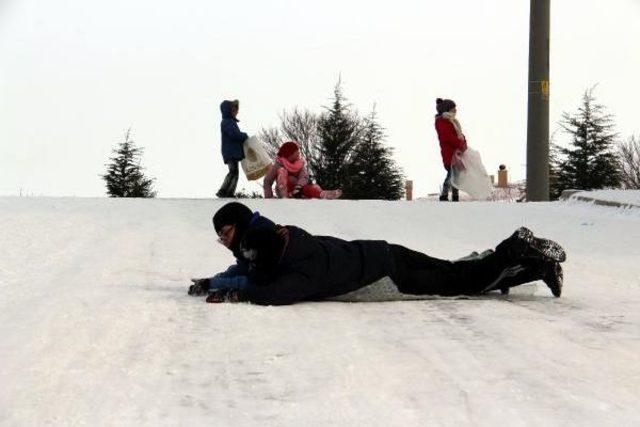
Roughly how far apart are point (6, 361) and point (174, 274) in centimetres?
302

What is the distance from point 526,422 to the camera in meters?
3.38

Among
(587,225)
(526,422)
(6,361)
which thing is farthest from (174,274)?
(587,225)

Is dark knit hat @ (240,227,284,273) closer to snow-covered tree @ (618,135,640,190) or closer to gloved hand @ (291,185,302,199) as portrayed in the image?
gloved hand @ (291,185,302,199)

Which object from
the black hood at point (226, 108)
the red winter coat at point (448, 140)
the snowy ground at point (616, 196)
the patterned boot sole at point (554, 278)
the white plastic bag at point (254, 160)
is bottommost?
the patterned boot sole at point (554, 278)

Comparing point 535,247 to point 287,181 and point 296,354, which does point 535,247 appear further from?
point 287,181

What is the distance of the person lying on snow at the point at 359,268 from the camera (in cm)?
557

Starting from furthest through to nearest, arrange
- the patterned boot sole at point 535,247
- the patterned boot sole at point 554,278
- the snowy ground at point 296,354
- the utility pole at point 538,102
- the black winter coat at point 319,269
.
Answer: the utility pole at point 538,102 → the patterned boot sole at point 554,278 → the patterned boot sole at point 535,247 → the black winter coat at point 319,269 → the snowy ground at point 296,354

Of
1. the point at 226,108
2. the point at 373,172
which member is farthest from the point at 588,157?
the point at 226,108

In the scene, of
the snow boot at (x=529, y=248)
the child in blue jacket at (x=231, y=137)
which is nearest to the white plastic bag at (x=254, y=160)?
the child in blue jacket at (x=231, y=137)

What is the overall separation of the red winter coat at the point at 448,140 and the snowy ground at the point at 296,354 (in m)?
7.62

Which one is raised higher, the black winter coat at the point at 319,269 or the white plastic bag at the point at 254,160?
the white plastic bag at the point at 254,160

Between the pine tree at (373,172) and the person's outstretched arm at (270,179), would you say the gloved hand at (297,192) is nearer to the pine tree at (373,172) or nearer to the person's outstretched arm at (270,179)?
the person's outstretched arm at (270,179)

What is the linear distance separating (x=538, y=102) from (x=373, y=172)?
48.8 feet

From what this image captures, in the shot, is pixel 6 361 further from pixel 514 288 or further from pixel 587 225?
pixel 587 225
